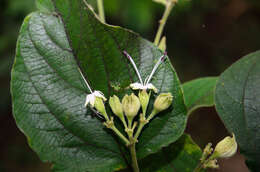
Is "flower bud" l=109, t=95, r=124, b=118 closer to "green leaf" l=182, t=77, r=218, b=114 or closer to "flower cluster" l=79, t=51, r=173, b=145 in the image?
"flower cluster" l=79, t=51, r=173, b=145

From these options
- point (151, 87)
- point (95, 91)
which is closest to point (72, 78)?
point (95, 91)

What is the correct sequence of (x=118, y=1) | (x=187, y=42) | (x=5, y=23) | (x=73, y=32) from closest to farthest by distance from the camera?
(x=73, y=32)
(x=118, y=1)
(x=5, y=23)
(x=187, y=42)

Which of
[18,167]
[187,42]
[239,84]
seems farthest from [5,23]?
[239,84]

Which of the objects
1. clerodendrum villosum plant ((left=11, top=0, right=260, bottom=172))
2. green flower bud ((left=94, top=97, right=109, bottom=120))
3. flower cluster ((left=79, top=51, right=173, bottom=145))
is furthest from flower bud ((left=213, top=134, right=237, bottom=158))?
green flower bud ((left=94, top=97, right=109, bottom=120))

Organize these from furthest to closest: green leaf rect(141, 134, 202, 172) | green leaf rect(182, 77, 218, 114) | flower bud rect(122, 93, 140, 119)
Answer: green leaf rect(182, 77, 218, 114) → green leaf rect(141, 134, 202, 172) → flower bud rect(122, 93, 140, 119)

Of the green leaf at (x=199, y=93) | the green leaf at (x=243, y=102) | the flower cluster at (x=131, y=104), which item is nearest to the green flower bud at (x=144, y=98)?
the flower cluster at (x=131, y=104)

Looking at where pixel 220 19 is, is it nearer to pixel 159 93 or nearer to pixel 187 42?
pixel 187 42

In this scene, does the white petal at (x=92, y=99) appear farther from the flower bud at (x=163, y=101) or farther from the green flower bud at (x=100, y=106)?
the flower bud at (x=163, y=101)
